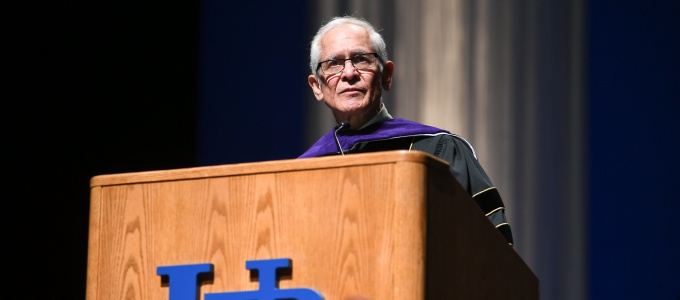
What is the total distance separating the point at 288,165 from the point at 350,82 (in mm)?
1115

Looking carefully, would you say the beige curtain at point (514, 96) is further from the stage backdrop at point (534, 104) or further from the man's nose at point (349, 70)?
the man's nose at point (349, 70)

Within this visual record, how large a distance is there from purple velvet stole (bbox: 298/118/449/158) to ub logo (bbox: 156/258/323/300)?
1.03m

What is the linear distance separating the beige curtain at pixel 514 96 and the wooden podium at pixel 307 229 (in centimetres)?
212

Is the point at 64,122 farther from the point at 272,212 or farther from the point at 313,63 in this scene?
the point at 272,212

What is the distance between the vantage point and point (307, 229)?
62.3 inches

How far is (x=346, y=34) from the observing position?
8.97ft

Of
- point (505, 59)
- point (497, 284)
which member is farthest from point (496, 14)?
point (497, 284)

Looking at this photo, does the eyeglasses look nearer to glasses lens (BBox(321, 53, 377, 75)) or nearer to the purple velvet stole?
glasses lens (BBox(321, 53, 377, 75))

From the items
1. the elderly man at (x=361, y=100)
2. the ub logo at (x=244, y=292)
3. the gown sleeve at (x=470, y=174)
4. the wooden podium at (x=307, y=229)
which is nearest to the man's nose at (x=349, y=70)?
the elderly man at (x=361, y=100)

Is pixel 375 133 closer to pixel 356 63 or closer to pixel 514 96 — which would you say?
pixel 356 63

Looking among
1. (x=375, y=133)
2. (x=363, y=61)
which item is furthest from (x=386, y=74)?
(x=375, y=133)

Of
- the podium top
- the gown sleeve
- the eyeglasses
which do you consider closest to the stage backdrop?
the gown sleeve

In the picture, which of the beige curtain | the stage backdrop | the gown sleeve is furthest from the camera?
the beige curtain

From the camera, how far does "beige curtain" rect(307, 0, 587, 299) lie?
3.87 metres
